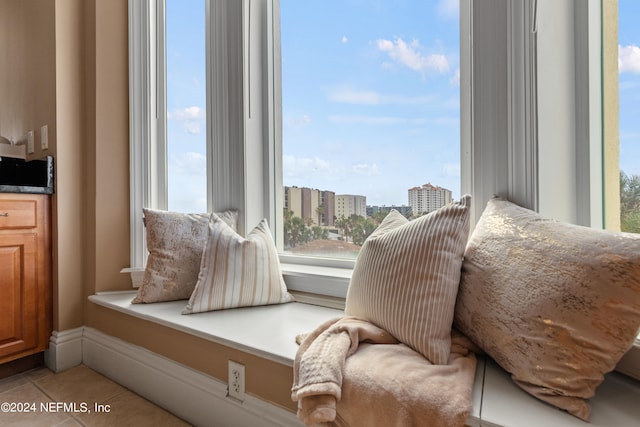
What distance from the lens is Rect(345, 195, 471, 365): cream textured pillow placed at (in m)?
0.88

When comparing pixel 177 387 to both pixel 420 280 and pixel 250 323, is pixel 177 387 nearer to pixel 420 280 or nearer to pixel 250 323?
pixel 250 323

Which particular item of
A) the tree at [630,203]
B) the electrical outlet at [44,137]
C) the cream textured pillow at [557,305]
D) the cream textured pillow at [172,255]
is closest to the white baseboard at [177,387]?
the cream textured pillow at [172,255]

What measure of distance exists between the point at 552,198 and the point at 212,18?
5.78 ft

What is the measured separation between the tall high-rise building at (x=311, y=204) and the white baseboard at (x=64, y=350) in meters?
1.36

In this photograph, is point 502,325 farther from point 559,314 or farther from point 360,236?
point 360,236

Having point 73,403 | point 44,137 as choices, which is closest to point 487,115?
point 73,403

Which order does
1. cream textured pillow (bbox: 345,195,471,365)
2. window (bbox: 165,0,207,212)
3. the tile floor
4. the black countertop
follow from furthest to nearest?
1. window (bbox: 165,0,207,212)
2. the black countertop
3. the tile floor
4. cream textured pillow (bbox: 345,195,471,365)

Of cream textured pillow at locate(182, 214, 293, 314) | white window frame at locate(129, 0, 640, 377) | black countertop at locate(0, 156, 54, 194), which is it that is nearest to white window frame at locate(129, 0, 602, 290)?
white window frame at locate(129, 0, 640, 377)

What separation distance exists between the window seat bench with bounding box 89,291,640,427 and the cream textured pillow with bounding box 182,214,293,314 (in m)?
0.04

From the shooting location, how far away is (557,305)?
2.40ft

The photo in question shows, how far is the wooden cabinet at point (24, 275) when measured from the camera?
1.60 meters

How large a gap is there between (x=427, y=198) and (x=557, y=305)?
26.5 inches

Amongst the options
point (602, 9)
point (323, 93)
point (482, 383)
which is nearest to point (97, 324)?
point (323, 93)

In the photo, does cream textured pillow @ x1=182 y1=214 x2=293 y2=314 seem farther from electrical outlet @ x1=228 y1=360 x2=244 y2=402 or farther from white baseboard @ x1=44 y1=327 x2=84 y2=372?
white baseboard @ x1=44 y1=327 x2=84 y2=372
